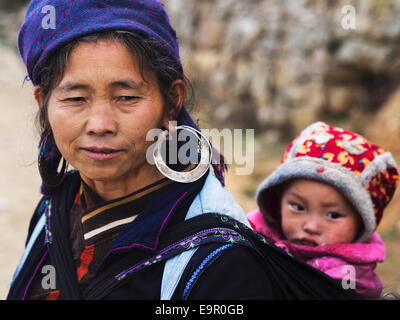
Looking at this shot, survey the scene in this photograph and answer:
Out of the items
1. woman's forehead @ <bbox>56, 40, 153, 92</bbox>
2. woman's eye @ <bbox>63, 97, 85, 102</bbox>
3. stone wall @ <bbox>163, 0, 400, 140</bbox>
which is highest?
stone wall @ <bbox>163, 0, 400, 140</bbox>

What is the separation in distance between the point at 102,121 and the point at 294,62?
806cm

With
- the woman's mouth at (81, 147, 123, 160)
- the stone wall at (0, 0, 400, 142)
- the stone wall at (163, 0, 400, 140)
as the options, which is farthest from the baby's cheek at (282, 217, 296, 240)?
the stone wall at (163, 0, 400, 140)

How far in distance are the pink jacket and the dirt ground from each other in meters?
0.53

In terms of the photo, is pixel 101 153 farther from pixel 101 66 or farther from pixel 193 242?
pixel 193 242

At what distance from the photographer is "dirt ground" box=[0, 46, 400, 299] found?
4.83 meters

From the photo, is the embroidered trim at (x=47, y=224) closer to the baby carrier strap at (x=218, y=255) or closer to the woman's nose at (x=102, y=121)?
the baby carrier strap at (x=218, y=255)

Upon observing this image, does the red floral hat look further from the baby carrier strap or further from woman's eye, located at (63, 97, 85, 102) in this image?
woman's eye, located at (63, 97, 85, 102)

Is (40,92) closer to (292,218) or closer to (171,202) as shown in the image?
(171,202)

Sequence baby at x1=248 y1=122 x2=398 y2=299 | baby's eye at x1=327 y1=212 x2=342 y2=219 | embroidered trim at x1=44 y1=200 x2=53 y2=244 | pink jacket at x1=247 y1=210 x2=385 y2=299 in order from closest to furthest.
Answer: embroidered trim at x1=44 y1=200 x2=53 y2=244, pink jacket at x1=247 y1=210 x2=385 y2=299, baby at x1=248 y1=122 x2=398 y2=299, baby's eye at x1=327 y1=212 x2=342 y2=219

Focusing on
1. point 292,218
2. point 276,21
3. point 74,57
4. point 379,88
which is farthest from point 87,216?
point 276,21

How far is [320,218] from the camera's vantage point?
7.62ft

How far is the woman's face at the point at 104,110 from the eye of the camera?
4.55 ft

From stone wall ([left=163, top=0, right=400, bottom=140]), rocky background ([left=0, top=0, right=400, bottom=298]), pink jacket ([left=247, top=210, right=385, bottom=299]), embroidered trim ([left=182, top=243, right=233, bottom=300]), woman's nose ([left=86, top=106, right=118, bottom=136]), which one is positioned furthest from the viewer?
stone wall ([left=163, top=0, right=400, bottom=140])

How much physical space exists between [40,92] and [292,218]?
1447 mm
